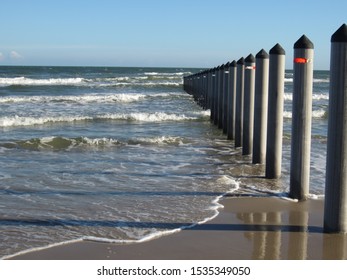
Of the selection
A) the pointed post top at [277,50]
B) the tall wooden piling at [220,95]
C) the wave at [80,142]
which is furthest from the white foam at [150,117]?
the pointed post top at [277,50]

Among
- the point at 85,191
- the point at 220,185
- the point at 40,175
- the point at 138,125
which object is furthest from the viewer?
the point at 138,125

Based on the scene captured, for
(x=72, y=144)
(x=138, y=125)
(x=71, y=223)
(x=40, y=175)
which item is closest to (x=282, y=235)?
(x=71, y=223)

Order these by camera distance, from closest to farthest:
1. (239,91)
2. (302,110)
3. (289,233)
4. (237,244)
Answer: (237,244) → (289,233) → (302,110) → (239,91)

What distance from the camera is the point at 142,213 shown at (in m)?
6.07

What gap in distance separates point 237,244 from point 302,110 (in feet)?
7.02

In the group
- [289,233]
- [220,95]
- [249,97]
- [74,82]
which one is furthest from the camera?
[74,82]

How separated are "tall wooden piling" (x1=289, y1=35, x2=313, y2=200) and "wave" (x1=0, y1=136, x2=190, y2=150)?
5.70 metres

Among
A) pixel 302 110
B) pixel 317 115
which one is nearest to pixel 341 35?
pixel 302 110

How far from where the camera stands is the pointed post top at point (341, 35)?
16.4 ft

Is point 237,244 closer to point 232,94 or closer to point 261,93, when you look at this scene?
point 261,93

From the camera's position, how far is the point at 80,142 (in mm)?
11820

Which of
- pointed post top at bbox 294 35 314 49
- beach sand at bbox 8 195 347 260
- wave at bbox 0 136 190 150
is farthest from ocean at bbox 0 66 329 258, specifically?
pointed post top at bbox 294 35 314 49

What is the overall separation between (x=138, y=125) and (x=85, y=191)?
8940mm
